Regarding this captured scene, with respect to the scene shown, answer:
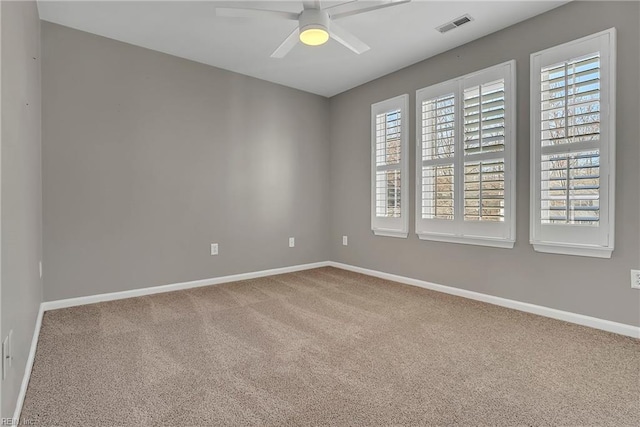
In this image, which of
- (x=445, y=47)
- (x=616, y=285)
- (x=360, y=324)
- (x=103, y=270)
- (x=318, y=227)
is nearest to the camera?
(x=616, y=285)

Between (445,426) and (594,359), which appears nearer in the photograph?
(445,426)

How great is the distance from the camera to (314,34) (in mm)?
2213

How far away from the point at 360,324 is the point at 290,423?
1179 millimetres

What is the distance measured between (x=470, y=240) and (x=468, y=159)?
0.76 metres

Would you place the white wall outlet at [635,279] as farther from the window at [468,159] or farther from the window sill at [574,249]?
the window at [468,159]

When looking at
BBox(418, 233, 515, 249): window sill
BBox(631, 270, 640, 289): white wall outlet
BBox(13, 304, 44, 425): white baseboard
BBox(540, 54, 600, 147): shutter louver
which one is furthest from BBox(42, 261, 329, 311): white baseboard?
BBox(631, 270, 640, 289): white wall outlet

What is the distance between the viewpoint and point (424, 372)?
1.75 metres

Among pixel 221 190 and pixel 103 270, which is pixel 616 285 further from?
pixel 103 270

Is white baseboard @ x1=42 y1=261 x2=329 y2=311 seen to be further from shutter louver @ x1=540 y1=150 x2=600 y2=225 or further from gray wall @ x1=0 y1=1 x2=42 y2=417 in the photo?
shutter louver @ x1=540 y1=150 x2=600 y2=225

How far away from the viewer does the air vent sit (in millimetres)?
2656

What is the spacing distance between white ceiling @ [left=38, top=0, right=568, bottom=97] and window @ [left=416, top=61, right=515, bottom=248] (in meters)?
0.41

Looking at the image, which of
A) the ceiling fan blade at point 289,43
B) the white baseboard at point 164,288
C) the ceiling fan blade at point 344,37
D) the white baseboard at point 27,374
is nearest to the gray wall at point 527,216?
the white baseboard at point 164,288

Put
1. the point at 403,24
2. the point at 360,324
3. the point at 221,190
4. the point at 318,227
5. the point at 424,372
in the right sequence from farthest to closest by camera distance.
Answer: the point at 318,227 → the point at 221,190 → the point at 403,24 → the point at 360,324 → the point at 424,372

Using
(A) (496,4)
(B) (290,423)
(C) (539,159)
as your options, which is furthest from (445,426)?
(A) (496,4)
